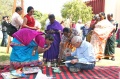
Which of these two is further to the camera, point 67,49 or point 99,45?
point 99,45

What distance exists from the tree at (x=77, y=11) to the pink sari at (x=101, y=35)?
54.2 ft

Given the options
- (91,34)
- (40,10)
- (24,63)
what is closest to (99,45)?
(91,34)

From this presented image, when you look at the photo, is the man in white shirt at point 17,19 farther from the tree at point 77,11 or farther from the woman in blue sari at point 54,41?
the tree at point 77,11

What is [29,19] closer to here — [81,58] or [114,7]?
[81,58]

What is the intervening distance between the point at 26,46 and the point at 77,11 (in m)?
19.8

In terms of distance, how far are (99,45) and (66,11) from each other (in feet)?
58.6

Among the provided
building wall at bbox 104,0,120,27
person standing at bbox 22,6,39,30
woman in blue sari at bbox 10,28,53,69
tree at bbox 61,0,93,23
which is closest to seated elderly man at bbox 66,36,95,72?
woman in blue sari at bbox 10,28,53,69

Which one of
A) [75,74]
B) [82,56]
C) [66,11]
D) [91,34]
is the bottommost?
[75,74]

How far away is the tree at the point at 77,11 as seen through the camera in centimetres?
2403

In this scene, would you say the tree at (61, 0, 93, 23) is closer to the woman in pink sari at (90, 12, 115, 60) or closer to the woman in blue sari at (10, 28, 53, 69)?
the woman in pink sari at (90, 12, 115, 60)

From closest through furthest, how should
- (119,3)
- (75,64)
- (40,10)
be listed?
1. (75,64)
2. (119,3)
3. (40,10)

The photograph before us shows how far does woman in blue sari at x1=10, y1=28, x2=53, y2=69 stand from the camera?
187 inches

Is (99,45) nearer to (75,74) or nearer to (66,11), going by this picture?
(75,74)

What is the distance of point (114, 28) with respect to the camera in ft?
24.7
